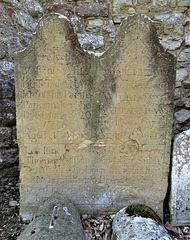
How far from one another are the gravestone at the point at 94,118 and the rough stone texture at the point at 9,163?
2.61 feet

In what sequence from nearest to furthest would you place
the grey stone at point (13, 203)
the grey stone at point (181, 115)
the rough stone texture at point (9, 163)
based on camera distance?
1. the grey stone at point (13, 203)
2. the rough stone texture at point (9, 163)
3. the grey stone at point (181, 115)

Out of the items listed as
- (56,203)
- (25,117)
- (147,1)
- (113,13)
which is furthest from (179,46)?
(56,203)

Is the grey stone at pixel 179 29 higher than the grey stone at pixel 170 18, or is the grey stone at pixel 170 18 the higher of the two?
the grey stone at pixel 170 18

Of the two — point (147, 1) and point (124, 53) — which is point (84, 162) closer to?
point (124, 53)

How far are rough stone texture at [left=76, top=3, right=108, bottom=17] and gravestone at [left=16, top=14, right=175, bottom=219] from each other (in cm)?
148

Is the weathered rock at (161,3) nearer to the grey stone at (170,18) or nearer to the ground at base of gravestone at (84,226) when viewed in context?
the grey stone at (170,18)

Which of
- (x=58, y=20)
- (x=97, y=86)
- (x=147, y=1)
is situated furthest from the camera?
(x=147, y=1)

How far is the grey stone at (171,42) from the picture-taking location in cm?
338

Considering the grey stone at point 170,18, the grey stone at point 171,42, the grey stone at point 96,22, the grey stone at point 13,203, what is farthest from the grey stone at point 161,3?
the grey stone at point 13,203

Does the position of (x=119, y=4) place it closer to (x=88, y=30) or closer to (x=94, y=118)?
(x=88, y=30)

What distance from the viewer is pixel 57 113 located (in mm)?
2154

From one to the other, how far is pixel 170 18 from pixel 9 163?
3.39 m

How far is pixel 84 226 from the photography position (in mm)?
2180

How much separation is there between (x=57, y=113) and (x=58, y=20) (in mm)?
919
